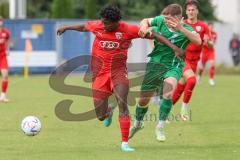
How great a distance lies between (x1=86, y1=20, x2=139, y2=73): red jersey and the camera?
36.5 ft

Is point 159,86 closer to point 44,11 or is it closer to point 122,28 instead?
point 122,28

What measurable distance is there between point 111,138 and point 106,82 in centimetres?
150

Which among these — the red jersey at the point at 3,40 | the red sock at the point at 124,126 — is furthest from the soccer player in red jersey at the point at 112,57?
the red jersey at the point at 3,40

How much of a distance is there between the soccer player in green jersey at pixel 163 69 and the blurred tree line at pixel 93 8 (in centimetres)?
3159

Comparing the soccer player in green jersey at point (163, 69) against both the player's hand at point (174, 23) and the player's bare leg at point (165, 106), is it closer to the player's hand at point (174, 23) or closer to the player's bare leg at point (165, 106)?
the player's bare leg at point (165, 106)

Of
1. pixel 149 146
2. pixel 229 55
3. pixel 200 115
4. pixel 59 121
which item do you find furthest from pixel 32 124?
pixel 229 55

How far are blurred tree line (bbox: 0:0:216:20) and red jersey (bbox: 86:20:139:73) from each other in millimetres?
32404

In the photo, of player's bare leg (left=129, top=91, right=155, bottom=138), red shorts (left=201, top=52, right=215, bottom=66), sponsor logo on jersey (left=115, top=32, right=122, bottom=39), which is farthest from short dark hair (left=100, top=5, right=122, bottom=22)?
red shorts (left=201, top=52, right=215, bottom=66)

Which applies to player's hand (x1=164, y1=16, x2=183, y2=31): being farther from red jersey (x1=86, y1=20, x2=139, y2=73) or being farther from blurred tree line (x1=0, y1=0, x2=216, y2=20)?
blurred tree line (x1=0, y1=0, x2=216, y2=20)

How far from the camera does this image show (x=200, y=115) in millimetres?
16797

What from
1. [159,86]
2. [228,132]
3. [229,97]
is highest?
[159,86]

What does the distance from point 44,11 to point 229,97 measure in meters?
32.7

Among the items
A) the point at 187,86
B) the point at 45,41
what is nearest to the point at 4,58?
the point at 187,86

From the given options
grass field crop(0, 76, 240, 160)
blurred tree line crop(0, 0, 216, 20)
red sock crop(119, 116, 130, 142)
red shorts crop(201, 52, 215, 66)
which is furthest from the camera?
blurred tree line crop(0, 0, 216, 20)
